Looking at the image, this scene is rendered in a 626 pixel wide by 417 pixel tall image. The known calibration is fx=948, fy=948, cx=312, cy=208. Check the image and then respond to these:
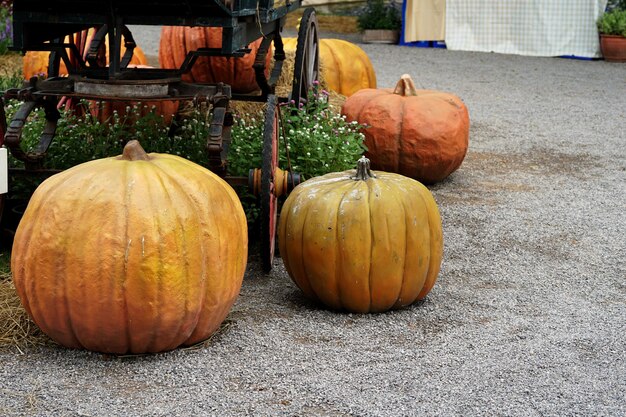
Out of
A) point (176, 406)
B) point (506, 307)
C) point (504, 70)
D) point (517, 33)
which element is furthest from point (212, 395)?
point (517, 33)

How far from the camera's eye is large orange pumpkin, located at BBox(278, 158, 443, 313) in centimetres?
389

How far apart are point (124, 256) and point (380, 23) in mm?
12599

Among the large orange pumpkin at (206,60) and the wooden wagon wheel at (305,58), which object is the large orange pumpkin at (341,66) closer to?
the wooden wagon wheel at (305,58)

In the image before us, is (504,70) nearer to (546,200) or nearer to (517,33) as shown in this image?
(517,33)

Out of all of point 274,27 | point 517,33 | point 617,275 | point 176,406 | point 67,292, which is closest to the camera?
point 176,406

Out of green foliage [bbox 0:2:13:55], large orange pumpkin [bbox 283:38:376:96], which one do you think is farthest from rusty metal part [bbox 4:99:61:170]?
green foliage [bbox 0:2:13:55]

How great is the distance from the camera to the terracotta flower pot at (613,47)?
43.8ft

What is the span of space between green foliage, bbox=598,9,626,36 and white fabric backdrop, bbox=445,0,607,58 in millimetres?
185

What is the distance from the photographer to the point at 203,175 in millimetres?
3547

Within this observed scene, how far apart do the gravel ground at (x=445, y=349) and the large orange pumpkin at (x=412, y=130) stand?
0.25 m

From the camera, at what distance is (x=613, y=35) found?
13.4m

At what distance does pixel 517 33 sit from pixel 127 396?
12.0m

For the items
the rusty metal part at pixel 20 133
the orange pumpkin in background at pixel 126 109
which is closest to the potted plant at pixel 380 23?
the orange pumpkin in background at pixel 126 109

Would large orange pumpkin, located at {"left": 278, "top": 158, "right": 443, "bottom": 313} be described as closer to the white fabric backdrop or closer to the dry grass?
the dry grass
